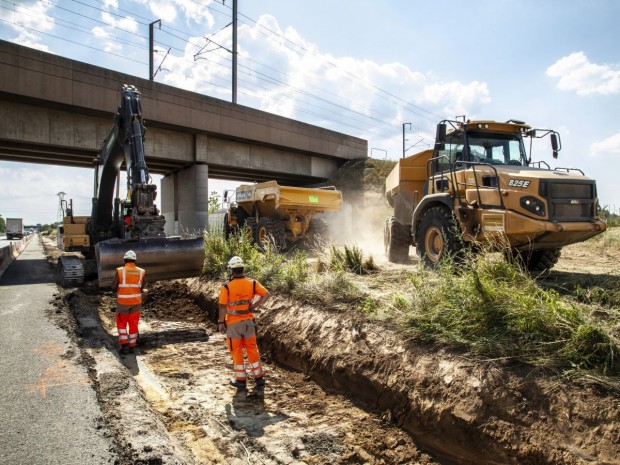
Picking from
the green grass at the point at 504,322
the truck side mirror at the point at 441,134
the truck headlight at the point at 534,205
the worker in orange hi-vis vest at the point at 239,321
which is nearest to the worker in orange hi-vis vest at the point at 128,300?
the worker in orange hi-vis vest at the point at 239,321

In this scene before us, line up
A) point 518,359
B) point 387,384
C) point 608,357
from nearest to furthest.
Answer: point 608,357, point 518,359, point 387,384

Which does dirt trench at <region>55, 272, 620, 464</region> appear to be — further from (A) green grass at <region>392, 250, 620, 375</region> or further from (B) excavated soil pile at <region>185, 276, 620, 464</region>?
(A) green grass at <region>392, 250, 620, 375</region>

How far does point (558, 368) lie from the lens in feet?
13.0

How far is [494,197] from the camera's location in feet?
24.0

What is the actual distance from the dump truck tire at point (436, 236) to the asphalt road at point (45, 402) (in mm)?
5662

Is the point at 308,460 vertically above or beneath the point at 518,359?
beneath

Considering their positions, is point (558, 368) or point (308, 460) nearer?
point (558, 368)

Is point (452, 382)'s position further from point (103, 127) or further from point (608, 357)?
point (103, 127)

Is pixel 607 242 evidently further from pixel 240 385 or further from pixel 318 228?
pixel 240 385

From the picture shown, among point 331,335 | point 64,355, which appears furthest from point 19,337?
point 331,335

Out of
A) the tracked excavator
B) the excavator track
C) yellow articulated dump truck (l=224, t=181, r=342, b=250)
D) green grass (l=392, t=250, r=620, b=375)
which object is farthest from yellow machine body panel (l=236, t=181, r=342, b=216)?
green grass (l=392, t=250, r=620, b=375)

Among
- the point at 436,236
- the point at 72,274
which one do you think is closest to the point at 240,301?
the point at 436,236

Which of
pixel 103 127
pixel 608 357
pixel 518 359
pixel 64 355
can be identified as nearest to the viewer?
pixel 608 357

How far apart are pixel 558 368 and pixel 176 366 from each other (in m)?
5.04
